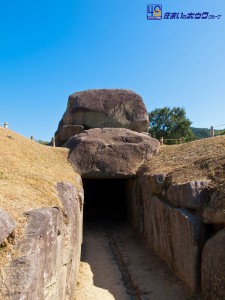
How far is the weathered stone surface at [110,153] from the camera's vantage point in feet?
45.1

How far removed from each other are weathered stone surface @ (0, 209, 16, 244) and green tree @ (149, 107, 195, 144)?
39854 millimetres

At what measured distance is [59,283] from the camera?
621 cm

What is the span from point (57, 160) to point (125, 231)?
4.83 m

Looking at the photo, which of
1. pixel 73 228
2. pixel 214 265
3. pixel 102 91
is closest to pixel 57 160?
pixel 73 228

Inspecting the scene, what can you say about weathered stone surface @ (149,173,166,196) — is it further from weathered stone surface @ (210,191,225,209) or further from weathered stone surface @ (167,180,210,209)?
weathered stone surface @ (210,191,225,209)

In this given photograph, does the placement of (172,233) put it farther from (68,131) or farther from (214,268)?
(68,131)

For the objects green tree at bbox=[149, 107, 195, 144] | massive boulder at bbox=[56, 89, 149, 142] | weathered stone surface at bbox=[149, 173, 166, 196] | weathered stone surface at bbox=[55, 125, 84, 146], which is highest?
green tree at bbox=[149, 107, 195, 144]

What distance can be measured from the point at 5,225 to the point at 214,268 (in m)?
4.91

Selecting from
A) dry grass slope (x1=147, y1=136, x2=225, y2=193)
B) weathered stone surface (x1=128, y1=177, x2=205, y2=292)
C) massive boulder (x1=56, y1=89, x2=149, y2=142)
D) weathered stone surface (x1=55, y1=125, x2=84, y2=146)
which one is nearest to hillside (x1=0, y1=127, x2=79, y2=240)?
weathered stone surface (x1=128, y1=177, x2=205, y2=292)

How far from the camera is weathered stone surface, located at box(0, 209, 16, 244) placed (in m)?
4.69

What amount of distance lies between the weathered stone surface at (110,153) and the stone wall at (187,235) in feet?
8.57

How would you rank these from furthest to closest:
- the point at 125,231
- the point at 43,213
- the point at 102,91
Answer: the point at 102,91 < the point at 125,231 < the point at 43,213

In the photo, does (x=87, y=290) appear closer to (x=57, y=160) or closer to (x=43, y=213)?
(x=43, y=213)

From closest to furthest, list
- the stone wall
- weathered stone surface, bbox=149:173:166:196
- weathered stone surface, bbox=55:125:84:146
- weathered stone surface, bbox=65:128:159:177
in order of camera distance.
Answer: the stone wall → weathered stone surface, bbox=149:173:166:196 → weathered stone surface, bbox=65:128:159:177 → weathered stone surface, bbox=55:125:84:146
